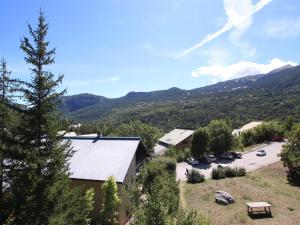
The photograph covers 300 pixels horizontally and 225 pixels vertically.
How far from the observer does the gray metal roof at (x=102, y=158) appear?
23.4 meters

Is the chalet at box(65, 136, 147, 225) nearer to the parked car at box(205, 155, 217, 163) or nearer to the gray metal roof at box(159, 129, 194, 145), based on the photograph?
the parked car at box(205, 155, 217, 163)

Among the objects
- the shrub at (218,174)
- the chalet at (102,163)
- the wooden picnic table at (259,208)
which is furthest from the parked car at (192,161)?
the wooden picnic table at (259,208)

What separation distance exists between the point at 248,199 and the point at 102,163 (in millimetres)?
14113

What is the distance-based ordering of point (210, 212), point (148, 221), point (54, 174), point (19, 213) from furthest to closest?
point (210, 212) < point (54, 174) < point (19, 213) < point (148, 221)

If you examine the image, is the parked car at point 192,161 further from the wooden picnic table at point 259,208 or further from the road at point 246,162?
the wooden picnic table at point 259,208

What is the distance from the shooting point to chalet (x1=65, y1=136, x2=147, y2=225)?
23156 mm

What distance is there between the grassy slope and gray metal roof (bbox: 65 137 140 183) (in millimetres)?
7703

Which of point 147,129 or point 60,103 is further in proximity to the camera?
point 147,129

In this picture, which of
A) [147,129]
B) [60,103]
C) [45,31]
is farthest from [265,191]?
[147,129]

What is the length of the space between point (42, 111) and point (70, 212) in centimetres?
558

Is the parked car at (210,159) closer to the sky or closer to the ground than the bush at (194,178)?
closer to the ground

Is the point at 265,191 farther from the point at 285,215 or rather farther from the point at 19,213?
the point at 19,213

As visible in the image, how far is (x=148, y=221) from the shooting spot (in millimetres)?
10375

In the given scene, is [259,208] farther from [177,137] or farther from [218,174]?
[177,137]
